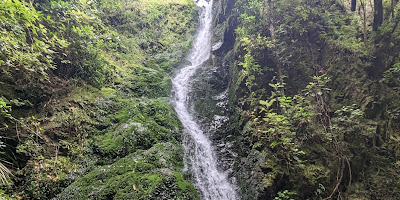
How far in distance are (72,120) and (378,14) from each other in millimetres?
10834

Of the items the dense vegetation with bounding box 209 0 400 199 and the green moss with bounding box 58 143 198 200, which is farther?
the dense vegetation with bounding box 209 0 400 199

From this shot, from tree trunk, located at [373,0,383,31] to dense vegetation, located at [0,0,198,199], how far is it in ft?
26.9

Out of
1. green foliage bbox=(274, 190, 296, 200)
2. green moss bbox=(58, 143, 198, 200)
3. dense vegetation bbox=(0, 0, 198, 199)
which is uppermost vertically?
dense vegetation bbox=(0, 0, 198, 199)

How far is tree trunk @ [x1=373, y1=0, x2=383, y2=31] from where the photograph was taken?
6.78 m

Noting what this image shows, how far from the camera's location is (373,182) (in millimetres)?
5242

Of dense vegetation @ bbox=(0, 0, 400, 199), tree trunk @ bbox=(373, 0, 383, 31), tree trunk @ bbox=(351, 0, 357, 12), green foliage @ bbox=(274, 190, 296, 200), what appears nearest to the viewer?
dense vegetation @ bbox=(0, 0, 400, 199)

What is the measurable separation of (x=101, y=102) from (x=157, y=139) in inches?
112

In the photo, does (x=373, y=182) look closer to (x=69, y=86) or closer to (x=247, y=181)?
(x=247, y=181)

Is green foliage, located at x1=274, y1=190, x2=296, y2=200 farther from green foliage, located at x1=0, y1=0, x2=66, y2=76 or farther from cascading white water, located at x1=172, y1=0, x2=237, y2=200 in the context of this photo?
green foliage, located at x1=0, y1=0, x2=66, y2=76

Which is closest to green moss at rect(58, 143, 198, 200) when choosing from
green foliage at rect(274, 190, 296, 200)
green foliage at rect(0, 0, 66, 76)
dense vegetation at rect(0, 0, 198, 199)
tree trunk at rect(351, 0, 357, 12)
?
dense vegetation at rect(0, 0, 198, 199)

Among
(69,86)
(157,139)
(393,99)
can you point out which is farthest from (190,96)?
(393,99)

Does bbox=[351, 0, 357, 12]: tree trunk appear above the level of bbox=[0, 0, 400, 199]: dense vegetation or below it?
above

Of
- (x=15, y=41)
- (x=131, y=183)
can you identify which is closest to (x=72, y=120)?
(x=15, y=41)

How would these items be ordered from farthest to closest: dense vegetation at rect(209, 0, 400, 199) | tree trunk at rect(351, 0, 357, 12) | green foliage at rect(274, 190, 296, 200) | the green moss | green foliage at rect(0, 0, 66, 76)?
tree trunk at rect(351, 0, 357, 12) < dense vegetation at rect(209, 0, 400, 199) < green foliage at rect(274, 190, 296, 200) < green foliage at rect(0, 0, 66, 76) < the green moss
